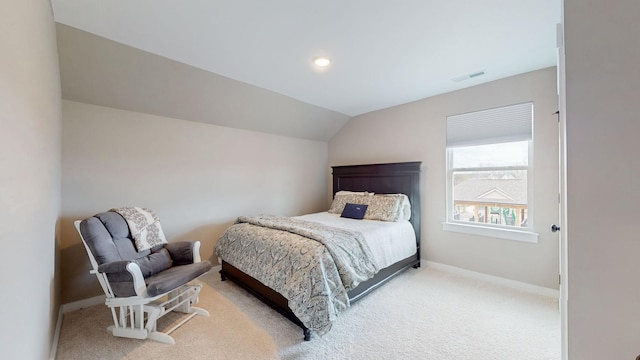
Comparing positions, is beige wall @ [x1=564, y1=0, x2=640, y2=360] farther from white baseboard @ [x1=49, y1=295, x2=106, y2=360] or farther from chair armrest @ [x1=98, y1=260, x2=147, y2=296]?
white baseboard @ [x1=49, y1=295, x2=106, y2=360]

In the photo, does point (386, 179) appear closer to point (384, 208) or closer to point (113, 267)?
point (384, 208)

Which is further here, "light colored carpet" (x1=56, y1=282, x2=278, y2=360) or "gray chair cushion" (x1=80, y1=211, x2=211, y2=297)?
"gray chair cushion" (x1=80, y1=211, x2=211, y2=297)

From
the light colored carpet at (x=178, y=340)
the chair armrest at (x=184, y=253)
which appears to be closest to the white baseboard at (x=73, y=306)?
the light colored carpet at (x=178, y=340)

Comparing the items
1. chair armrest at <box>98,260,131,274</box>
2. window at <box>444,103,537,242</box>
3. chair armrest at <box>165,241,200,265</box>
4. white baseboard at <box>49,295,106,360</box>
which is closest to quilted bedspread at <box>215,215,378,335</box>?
chair armrest at <box>165,241,200,265</box>

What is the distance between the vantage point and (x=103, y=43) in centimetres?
206

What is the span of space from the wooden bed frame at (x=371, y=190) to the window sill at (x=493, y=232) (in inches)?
18.6

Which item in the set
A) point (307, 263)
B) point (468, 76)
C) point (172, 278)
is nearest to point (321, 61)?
point (468, 76)

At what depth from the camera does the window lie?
2.83 meters

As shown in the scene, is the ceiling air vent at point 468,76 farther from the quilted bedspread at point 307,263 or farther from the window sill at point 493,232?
the quilted bedspread at point 307,263

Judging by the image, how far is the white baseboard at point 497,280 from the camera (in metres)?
2.63

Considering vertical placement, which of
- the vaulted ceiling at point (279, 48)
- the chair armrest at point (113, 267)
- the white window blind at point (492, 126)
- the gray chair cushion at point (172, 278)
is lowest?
the gray chair cushion at point (172, 278)

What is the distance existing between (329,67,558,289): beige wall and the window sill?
62 mm

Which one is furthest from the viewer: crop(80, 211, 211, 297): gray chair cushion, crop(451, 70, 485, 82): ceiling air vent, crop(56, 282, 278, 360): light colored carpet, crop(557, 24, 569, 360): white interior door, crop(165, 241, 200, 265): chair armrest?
crop(451, 70, 485, 82): ceiling air vent

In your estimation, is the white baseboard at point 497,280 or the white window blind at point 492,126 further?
the white window blind at point 492,126
